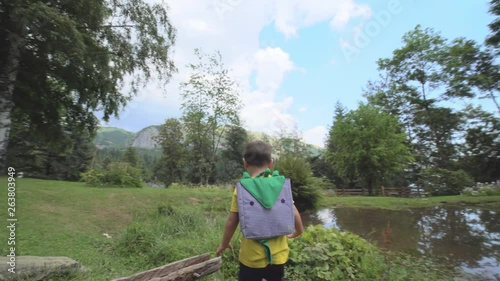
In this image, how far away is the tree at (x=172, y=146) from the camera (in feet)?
126

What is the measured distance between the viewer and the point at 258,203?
1.86 metres

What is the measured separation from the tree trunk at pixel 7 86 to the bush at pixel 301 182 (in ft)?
25.8

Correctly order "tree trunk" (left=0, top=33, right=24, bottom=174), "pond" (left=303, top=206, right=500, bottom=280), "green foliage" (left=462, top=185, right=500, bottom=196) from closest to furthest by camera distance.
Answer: "pond" (left=303, top=206, right=500, bottom=280) < "tree trunk" (left=0, top=33, right=24, bottom=174) < "green foliage" (left=462, top=185, right=500, bottom=196)

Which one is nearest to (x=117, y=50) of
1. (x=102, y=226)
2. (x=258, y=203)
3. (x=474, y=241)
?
(x=102, y=226)

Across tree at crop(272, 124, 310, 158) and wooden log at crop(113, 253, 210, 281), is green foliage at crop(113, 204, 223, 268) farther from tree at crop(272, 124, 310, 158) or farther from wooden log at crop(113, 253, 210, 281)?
tree at crop(272, 124, 310, 158)

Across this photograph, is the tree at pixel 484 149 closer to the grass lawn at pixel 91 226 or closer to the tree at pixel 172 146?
the grass lawn at pixel 91 226

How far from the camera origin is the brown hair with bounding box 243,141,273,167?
2047 mm

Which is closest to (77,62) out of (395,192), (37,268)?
(37,268)

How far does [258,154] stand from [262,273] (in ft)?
2.59

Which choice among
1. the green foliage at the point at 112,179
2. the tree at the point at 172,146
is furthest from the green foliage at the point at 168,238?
the tree at the point at 172,146

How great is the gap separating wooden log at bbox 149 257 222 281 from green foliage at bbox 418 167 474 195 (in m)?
24.0

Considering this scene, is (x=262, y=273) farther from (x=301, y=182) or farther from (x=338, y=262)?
(x=301, y=182)

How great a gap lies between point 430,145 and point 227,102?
77.3 ft

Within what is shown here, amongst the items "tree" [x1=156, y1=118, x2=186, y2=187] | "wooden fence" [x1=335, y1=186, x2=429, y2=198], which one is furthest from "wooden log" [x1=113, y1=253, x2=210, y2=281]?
"tree" [x1=156, y1=118, x2=186, y2=187]
